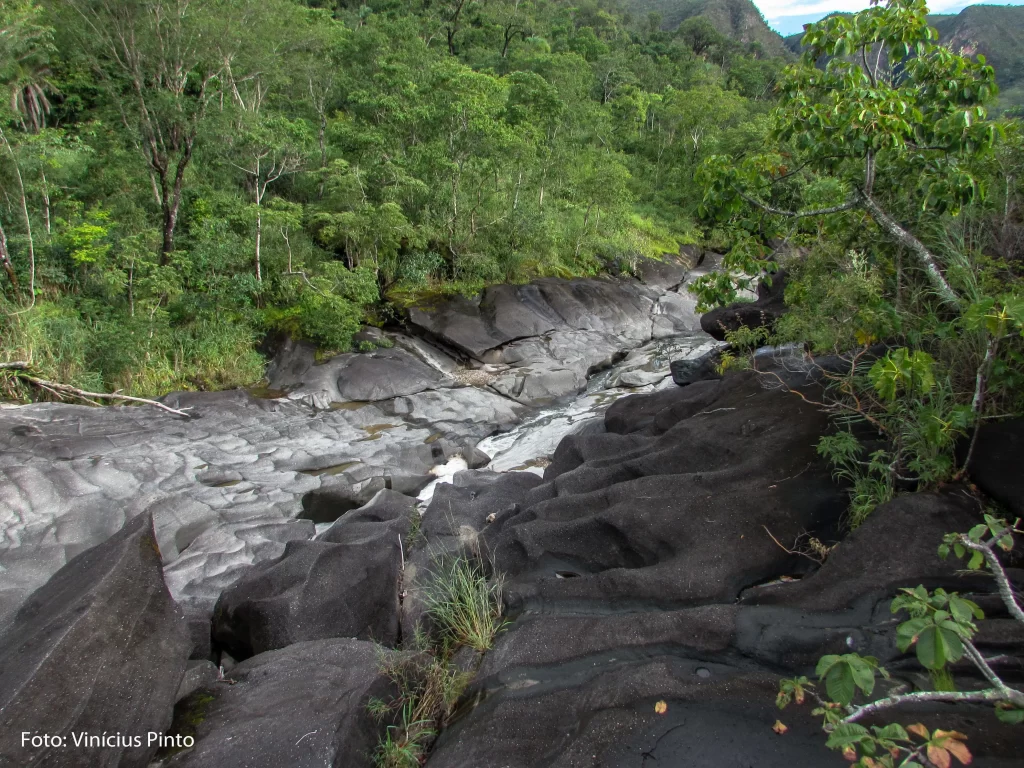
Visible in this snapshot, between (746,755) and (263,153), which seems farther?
(263,153)

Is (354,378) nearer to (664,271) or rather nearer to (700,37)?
(664,271)

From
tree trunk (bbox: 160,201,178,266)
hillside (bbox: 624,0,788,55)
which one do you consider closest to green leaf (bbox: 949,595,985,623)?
tree trunk (bbox: 160,201,178,266)

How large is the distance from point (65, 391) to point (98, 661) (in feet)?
26.7

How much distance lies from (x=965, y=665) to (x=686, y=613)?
132cm

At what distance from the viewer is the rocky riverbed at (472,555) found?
9.68 ft

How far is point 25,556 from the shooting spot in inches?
254

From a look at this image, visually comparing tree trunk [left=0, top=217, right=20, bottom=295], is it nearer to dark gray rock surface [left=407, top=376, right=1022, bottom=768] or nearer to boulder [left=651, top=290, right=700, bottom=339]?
dark gray rock surface [left=407, top=376, right=1022, bottom=768]

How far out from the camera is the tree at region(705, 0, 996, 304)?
153 inches

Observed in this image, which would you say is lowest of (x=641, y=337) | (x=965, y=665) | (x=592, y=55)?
(x=641, y=337)

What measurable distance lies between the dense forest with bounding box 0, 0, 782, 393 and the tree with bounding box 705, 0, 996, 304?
31.5 ft

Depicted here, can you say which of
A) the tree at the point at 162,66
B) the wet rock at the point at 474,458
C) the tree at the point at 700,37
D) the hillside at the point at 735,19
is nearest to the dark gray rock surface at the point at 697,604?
the wet rock at the point at 474,458

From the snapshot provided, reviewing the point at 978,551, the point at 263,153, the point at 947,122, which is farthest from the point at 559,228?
the point at 978,551

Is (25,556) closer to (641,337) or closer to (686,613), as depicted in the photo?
(686,613)

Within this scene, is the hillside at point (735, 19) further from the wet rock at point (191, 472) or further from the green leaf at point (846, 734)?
the green leaf at point (846, 734)
